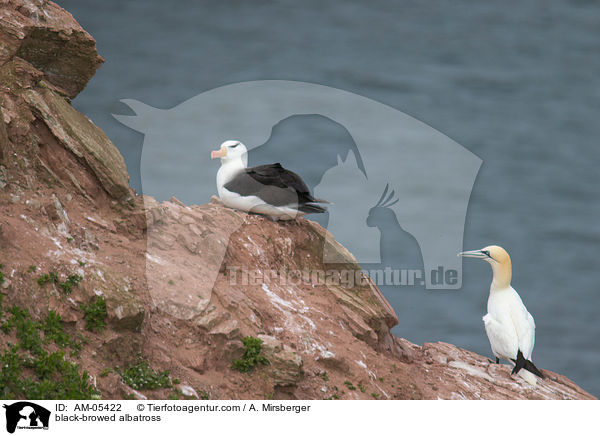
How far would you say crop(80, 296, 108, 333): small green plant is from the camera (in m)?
6.83

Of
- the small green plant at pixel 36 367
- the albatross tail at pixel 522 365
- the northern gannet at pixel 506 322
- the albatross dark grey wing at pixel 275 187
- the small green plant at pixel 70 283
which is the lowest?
the small green plant at pixel 36 367

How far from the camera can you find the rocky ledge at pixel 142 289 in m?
6.71

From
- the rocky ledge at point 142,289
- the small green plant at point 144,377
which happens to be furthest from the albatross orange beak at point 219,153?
the small green plant at point 144,377

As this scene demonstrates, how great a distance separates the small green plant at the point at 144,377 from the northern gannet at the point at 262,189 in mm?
2748

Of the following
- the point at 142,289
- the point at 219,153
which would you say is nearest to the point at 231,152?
the point at 219,153

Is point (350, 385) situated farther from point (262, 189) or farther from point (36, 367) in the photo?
point (36, 367)

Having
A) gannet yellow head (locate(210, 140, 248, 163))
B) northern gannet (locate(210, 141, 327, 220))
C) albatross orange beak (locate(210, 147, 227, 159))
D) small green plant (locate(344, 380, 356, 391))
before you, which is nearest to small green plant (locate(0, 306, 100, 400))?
small green plant (locate(344, 380, 356, 391))

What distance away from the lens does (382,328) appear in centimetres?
936

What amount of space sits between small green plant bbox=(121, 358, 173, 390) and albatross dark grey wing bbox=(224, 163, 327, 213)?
9.11 feet

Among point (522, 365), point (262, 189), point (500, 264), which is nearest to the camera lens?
point (262, 189)

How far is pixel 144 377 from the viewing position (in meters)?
6.80

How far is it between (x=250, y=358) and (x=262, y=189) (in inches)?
93.3

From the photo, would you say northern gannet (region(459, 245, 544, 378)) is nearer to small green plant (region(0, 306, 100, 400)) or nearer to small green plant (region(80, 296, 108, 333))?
small green plant (region(80, 296, 108, 333))

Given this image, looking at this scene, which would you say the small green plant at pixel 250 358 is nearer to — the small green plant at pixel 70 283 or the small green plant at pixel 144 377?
the small green plant at pixel 144 377
